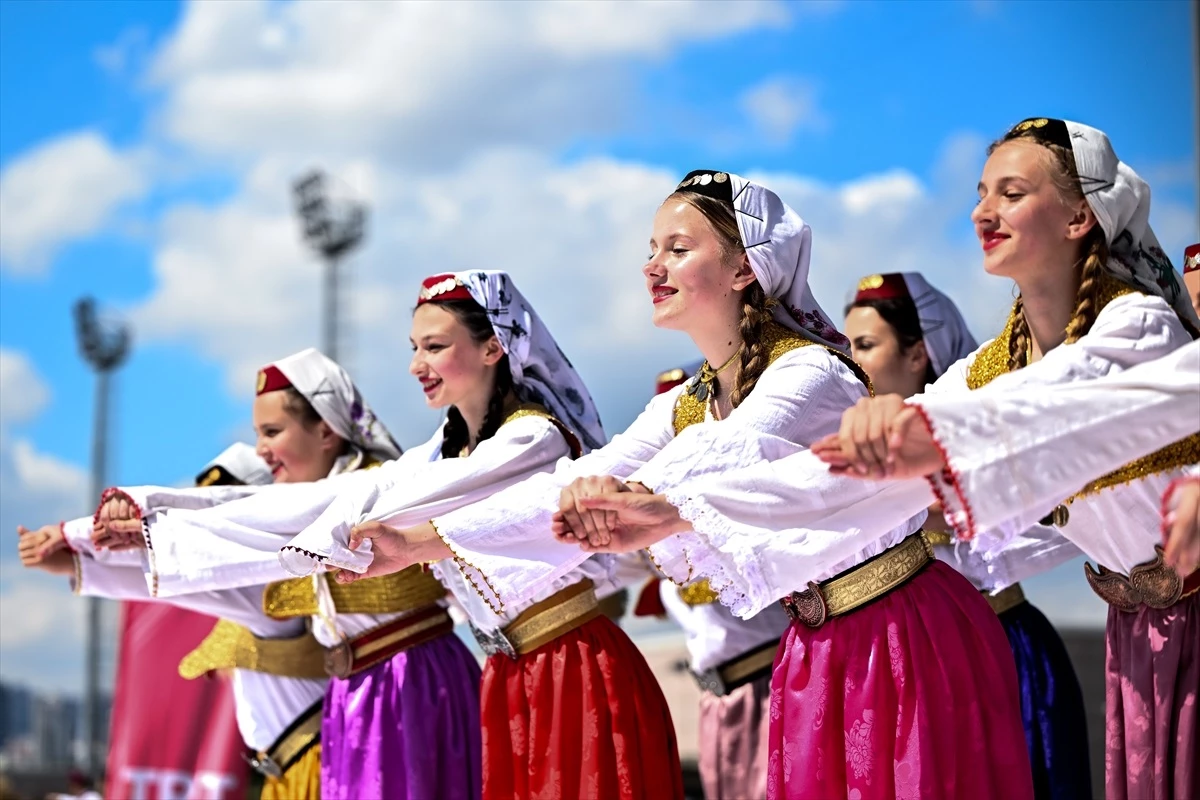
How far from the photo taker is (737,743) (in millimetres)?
4645

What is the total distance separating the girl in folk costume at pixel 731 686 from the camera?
4516 mm

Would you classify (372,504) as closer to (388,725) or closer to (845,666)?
(388,725)

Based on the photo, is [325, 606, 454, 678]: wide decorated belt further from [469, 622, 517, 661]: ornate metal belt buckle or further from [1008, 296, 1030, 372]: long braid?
[1008, 296, 1030, 372]: long braid

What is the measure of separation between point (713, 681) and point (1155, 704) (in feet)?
6.30

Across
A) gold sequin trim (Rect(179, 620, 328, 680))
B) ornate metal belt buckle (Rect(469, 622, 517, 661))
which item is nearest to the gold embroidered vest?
ornate metal belt buckle (Rect(469, 622, 517, 661))

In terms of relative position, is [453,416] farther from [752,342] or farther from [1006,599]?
[1006,599]

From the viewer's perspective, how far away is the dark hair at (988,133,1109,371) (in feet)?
8.88

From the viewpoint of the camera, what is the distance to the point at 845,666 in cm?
279

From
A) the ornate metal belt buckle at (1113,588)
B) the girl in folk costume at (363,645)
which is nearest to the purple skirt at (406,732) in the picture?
the girl in folk costume at (363,645)

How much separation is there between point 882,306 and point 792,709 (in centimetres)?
187

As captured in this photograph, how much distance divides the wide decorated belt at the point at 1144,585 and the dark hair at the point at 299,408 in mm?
2603

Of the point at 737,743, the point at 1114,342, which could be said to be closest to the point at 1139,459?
the point at 1114,342

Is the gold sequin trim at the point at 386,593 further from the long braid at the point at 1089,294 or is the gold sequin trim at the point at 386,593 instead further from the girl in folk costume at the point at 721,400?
the long braid at the point at 1089,294

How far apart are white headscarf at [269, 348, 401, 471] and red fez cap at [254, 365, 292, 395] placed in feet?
0.04
